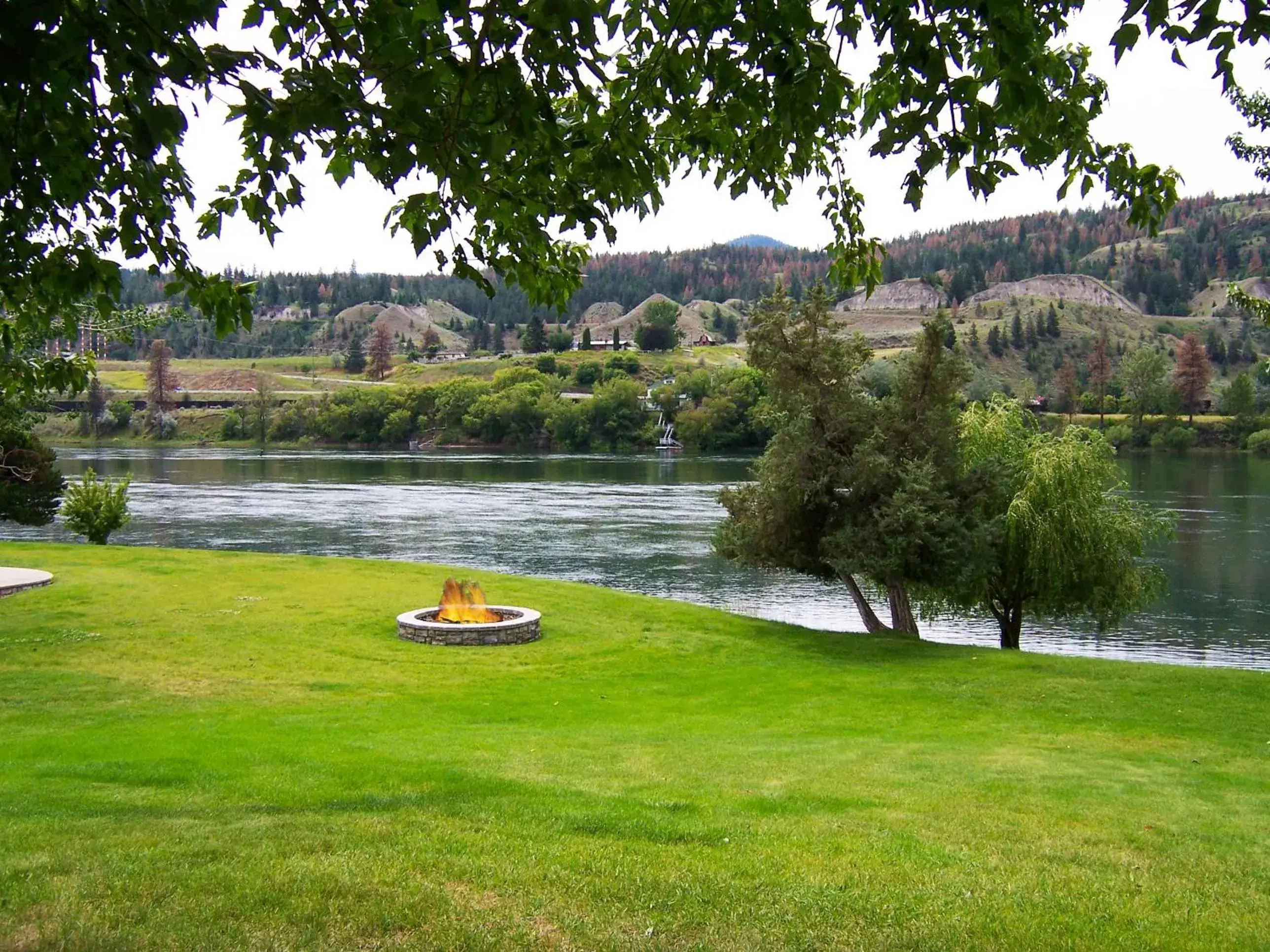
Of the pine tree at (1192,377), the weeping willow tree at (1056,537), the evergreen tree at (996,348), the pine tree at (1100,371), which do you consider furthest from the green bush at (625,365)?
the weeping willow tree at (1056,537)

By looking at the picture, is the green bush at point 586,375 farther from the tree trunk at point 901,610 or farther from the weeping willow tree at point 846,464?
the tree trunk at point 901,610

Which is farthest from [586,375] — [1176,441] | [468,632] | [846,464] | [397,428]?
[468,632]

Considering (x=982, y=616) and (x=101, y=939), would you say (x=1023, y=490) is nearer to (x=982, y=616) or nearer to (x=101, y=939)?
(x=982, y=616)

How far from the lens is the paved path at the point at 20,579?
78.4ft

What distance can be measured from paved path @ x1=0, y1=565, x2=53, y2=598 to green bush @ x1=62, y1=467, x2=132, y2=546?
1372cm

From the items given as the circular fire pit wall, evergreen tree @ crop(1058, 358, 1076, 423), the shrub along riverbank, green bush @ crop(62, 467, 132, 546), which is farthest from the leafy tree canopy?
evergreen tree @ crop(1058, 358, 1076, 423)

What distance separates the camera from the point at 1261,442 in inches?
4225

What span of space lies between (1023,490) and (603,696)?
46.1ft

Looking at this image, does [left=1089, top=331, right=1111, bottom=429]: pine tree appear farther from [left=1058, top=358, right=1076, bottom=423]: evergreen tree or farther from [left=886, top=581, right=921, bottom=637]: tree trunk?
[left=886, top=581, right=921, bottom=637]: tree trunk

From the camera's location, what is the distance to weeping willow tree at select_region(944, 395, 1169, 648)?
25.9 meters

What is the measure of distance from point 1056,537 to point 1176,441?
10135cm

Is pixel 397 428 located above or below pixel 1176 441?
above

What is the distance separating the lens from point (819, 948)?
17.5 ft

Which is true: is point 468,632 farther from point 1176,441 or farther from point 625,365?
point 625,365
